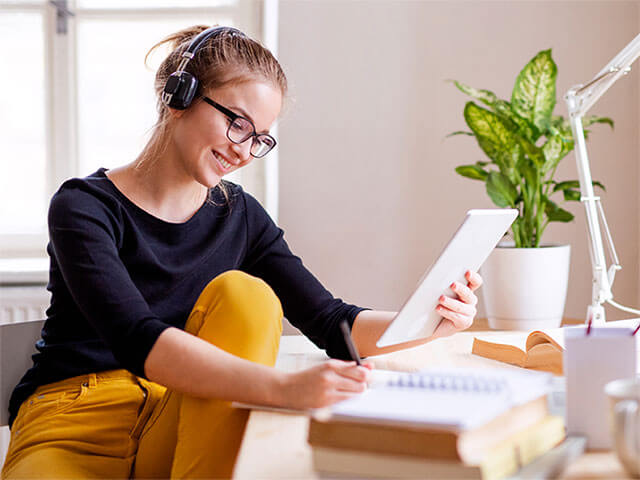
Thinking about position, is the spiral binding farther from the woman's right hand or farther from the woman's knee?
the woman's knee

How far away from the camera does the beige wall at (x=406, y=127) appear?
197cm

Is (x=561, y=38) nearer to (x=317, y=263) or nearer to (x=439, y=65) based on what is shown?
(x=439, y=65)

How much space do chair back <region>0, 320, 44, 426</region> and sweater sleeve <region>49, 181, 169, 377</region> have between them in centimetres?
29

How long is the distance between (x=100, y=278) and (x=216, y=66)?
0.39 m

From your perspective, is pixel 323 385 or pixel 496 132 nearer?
pixel 323 385

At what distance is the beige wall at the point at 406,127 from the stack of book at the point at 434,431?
144 cm

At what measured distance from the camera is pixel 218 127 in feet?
3.55

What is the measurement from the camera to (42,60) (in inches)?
87.4

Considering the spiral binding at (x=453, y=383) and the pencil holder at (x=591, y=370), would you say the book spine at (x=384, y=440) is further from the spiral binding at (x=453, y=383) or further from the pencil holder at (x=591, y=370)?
the pencil holder at (x=591, y=370)

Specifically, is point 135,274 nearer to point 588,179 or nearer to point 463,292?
point 463,292

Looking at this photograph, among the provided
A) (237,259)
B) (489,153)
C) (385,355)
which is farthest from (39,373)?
(489,153)

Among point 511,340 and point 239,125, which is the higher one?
point 239,125

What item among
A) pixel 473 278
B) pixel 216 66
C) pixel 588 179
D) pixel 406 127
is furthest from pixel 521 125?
pixel 216 66

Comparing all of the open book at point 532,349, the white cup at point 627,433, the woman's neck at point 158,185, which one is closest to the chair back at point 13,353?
the woman's neck at point 158,185
